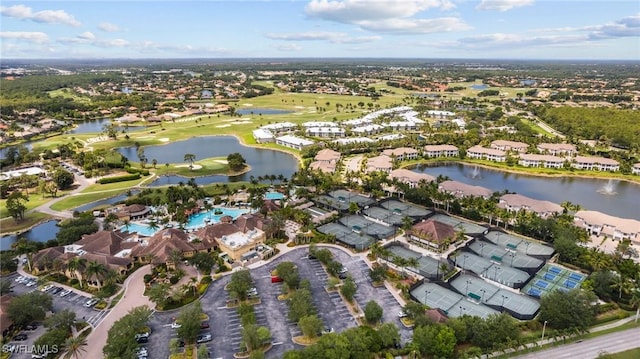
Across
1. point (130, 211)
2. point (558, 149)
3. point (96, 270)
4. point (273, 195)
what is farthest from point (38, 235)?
point (558, 149)

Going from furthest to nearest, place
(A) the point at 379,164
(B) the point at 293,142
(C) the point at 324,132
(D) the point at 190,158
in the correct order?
(C) the point at 324,132 → (B) the point at 293,142 → (D) the point at 190,158 → (A) the point at 379,164

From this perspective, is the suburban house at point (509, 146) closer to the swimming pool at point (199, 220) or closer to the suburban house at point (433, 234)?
the suburban house at point (433, 234)

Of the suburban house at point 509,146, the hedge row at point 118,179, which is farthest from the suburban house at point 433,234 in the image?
the hedge row at point 118,179

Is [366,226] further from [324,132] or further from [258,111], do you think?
[258,111]

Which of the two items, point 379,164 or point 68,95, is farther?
point 68,95

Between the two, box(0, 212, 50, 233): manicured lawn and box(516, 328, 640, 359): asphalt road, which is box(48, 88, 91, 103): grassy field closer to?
box(0, 212, 50, 233): manicured lawn

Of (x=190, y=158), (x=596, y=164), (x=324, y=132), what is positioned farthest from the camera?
(x=324, y=132)
